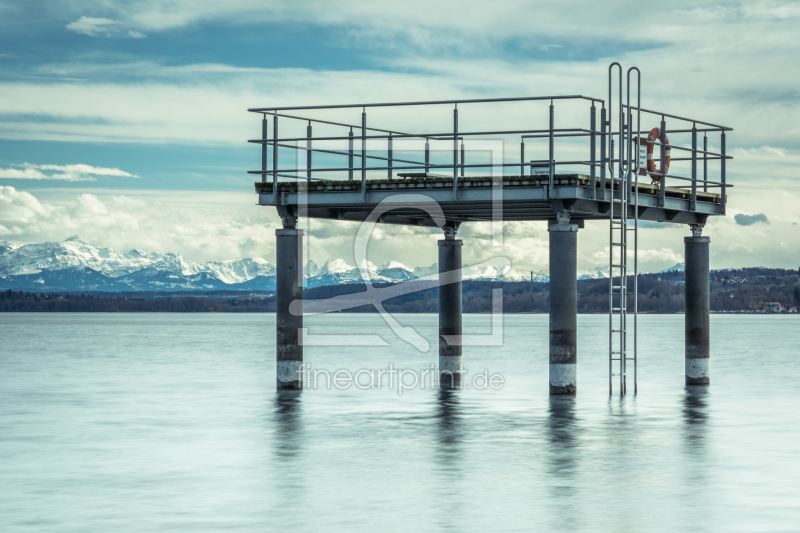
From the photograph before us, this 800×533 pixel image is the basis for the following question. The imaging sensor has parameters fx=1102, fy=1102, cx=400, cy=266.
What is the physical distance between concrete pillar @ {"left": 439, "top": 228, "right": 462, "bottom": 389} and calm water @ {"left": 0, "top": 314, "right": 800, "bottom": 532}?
139 cm

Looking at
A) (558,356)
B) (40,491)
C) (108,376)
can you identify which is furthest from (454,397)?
(108,376)

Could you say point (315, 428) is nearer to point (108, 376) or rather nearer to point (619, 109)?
point (619, 109)

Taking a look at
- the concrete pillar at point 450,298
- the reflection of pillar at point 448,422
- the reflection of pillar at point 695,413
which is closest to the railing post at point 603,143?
the reflection of pillar at point 695,413

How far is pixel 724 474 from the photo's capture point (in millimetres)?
17281

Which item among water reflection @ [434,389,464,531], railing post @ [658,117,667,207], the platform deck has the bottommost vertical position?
water reflection @ [434,389,464,531]

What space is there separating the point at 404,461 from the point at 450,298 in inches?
561

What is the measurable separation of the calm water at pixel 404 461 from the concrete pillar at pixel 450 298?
139 cm

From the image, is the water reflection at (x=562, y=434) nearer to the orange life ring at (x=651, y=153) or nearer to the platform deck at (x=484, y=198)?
the platform deck at (x=484, y=198)

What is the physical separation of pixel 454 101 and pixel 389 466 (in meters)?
10.5

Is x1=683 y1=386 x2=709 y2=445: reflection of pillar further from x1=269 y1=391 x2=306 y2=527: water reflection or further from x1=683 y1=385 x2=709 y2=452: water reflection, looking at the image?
x1=269 y1=391 x2=306 y2=527: water reflection

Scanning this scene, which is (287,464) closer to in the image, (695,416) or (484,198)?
(484,198)

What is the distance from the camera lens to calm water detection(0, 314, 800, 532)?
13928mm

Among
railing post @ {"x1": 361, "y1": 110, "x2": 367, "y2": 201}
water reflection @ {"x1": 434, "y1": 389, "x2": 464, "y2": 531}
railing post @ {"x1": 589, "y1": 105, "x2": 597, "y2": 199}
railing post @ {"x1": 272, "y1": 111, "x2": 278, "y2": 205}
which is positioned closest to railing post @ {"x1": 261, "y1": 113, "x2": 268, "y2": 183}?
railing post @ {"x1": 272, "y1": 111, "x2": 278, "y2": 205}

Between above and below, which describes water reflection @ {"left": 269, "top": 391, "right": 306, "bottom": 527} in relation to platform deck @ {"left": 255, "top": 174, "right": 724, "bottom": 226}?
below
